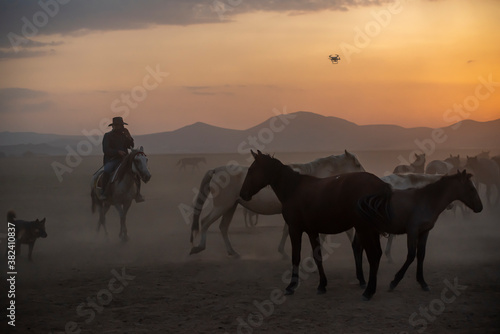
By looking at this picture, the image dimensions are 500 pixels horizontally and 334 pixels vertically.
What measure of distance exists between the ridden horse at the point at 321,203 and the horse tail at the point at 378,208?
0.10 ft

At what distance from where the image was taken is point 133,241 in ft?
52.3

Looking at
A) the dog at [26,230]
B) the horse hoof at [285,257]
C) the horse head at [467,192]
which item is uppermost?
the horse head at [467,192]

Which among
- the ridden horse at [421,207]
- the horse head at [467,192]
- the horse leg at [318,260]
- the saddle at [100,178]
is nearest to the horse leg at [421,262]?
the ridden horse at [421,207]

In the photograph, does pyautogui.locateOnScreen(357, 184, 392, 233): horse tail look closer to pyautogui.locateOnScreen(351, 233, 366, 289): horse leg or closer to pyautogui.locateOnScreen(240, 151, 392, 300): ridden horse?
pyautogui.locateOnScreen(240, 151, 392, 300): ridden horse

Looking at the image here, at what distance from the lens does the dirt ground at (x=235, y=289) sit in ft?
26.1

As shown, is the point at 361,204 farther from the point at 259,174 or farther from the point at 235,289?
the point at 235,289

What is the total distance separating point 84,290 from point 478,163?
17.7 meters

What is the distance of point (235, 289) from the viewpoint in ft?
32.4

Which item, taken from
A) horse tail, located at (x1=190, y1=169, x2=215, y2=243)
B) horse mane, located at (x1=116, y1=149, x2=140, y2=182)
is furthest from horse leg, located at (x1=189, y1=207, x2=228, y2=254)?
horse mane, located at (x1=116, y1=149, x2=140, y2=182)

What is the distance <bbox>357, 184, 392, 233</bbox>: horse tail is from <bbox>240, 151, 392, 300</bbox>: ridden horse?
0.03 m

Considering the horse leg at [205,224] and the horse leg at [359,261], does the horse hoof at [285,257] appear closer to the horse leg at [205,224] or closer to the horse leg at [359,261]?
the horse leg at [205,224]

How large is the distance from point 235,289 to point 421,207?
3.17 m

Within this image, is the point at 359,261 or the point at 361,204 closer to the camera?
the point at 361,204

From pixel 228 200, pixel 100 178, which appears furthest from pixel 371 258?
pixel 100 178
